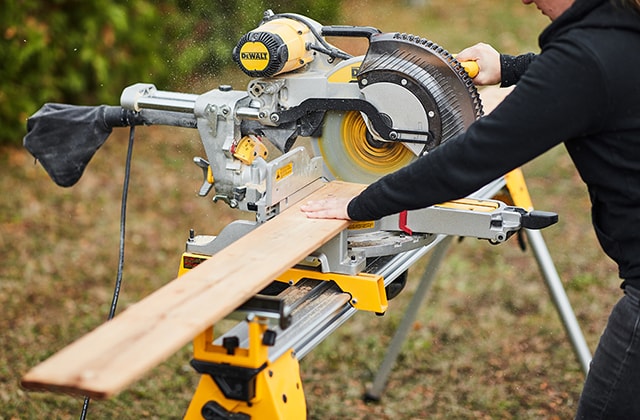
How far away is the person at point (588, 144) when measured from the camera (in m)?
2.09

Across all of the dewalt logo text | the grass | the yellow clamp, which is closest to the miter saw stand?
the yellow clamp

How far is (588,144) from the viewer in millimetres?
2246

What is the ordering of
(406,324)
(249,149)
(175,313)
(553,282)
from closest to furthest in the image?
(175,313) < (249,149) < (553,282) < (406,324)

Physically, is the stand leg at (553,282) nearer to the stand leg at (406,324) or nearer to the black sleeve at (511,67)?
the stand leg at (406,324)

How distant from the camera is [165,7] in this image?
7340 mm

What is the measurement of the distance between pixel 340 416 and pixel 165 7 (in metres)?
4.17

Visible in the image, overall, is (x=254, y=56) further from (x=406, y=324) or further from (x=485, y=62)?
(x=406, y=324)

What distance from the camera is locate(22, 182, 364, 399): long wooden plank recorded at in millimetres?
1723

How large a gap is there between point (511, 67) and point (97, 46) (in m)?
4.71

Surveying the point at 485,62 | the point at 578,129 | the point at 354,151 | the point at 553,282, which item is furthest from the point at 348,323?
the point at 578,129

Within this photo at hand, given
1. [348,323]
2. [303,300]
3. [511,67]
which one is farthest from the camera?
[348,323]

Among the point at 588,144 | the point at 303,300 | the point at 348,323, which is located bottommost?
the point at 348,323

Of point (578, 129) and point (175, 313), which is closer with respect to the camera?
point (175, 313)

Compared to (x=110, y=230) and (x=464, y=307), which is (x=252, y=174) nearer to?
(x=464, y=307)
